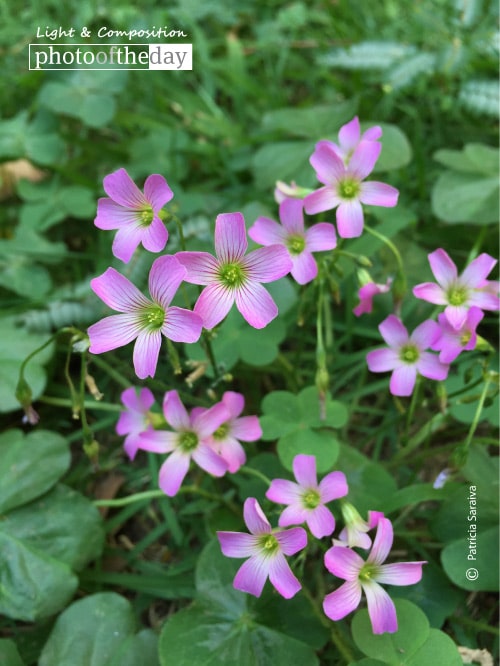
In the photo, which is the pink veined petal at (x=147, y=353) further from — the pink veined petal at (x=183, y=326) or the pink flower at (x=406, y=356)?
the pink flower at (x=406, y=356)

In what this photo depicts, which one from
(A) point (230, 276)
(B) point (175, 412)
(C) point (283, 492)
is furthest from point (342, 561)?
(A) point (230, 276)

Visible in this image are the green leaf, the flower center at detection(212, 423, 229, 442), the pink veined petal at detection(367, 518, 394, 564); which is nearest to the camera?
the pink veined petal at detection(367, 518, 394, 564)

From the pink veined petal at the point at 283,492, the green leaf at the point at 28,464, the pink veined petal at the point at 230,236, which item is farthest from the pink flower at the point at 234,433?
the green leaf at the point at 28,464

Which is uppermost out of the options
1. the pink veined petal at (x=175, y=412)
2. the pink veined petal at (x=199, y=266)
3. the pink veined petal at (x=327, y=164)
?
the pink veined petal at (x=327, y=164)

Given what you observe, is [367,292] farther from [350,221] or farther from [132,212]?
[132,212]

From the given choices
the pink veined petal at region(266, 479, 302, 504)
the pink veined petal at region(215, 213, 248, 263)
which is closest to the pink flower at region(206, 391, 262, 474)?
the pink veined petal at region(266, 479, 302, 504)

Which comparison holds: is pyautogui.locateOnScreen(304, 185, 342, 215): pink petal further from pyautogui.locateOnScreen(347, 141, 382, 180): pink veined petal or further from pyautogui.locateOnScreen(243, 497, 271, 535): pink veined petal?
pyautogui.locateOnScreen(243, 497, 271, 535): pink veined petal
